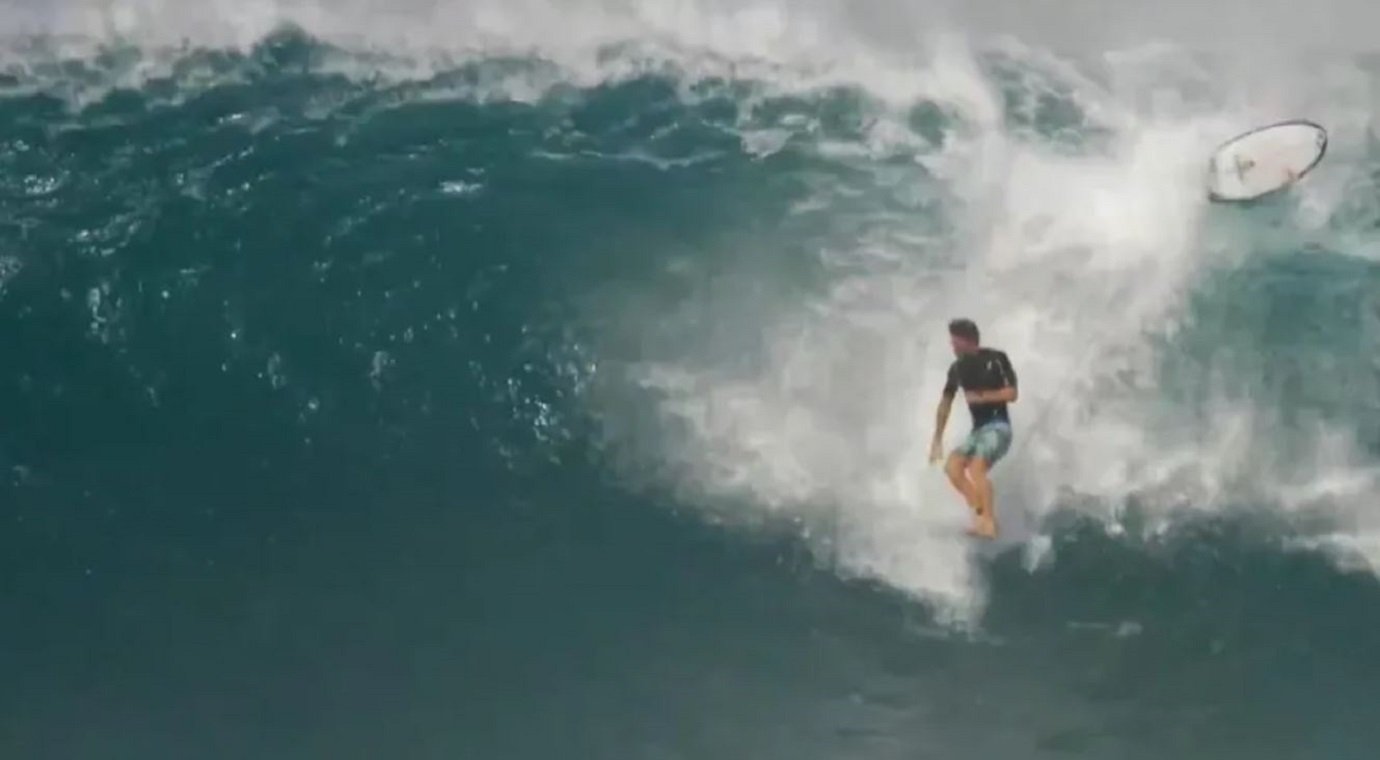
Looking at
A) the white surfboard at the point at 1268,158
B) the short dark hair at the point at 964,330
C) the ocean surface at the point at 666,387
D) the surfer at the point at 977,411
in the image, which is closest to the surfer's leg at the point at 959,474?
the surfer at the point at 977,411

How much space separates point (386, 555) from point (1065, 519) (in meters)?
6.23

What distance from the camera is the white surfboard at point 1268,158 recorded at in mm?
19094

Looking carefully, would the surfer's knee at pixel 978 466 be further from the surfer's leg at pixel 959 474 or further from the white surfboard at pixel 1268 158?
the white surfboard at pixel 1268 158

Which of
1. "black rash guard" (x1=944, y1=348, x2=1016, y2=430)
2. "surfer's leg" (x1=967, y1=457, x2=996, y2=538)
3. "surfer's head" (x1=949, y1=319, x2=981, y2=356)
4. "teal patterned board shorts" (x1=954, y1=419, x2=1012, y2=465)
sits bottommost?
"surfer's leg" (x1=967, y1=457, x2=996, y2=538)

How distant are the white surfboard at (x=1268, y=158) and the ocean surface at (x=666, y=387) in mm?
562

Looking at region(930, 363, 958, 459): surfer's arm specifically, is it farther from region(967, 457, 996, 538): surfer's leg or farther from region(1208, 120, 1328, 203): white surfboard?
region(1208, 120, 1328, 203): white surfboard

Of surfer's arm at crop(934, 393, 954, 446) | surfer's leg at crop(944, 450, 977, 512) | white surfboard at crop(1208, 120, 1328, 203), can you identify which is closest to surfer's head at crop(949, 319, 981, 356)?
surfer's arm at crop(934, 393, 954, 446)

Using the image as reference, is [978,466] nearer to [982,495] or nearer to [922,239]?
[982,495]

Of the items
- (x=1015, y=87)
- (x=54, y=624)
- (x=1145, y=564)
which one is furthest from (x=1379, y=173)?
(x=54, y=624)

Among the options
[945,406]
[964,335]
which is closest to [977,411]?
[945,406]

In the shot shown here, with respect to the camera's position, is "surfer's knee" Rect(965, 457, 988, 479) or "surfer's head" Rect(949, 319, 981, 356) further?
"surfer's knee" Rect(965, 457, 988, 479)

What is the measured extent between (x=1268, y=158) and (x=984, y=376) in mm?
4271

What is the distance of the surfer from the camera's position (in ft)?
55.8

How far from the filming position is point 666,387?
18891 millimetres
